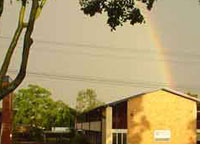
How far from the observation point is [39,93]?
303 ft

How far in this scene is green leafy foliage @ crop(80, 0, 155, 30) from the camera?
46.9 feet

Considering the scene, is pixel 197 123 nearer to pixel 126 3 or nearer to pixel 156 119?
pixel 156 119

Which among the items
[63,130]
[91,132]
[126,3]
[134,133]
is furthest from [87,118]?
[126,3]

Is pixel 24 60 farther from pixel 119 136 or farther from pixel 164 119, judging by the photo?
pixel 164 119

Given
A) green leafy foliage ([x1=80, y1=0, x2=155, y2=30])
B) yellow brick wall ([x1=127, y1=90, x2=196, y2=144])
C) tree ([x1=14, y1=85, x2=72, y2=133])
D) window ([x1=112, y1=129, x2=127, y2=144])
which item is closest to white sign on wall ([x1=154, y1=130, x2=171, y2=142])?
yellow brick wall ([x1=127, y1=90, x2=196, y2=144])

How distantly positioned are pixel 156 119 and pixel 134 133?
2874mm

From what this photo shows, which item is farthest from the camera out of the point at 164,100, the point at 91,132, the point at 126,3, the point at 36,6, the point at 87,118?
the point at 87,118

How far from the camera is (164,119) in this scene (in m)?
57.1

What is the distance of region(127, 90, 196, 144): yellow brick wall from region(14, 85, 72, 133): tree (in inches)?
1387

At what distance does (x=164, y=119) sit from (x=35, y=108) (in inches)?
1515

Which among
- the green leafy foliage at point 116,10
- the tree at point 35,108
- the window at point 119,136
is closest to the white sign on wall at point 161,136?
the window at point 119,136

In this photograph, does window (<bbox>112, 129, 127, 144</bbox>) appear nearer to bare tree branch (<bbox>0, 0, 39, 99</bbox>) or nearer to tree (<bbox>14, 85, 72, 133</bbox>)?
tree (<bbox>14, 85, 72, 133</bbox>)

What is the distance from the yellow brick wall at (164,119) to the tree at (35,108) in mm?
35233

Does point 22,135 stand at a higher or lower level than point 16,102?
lower
